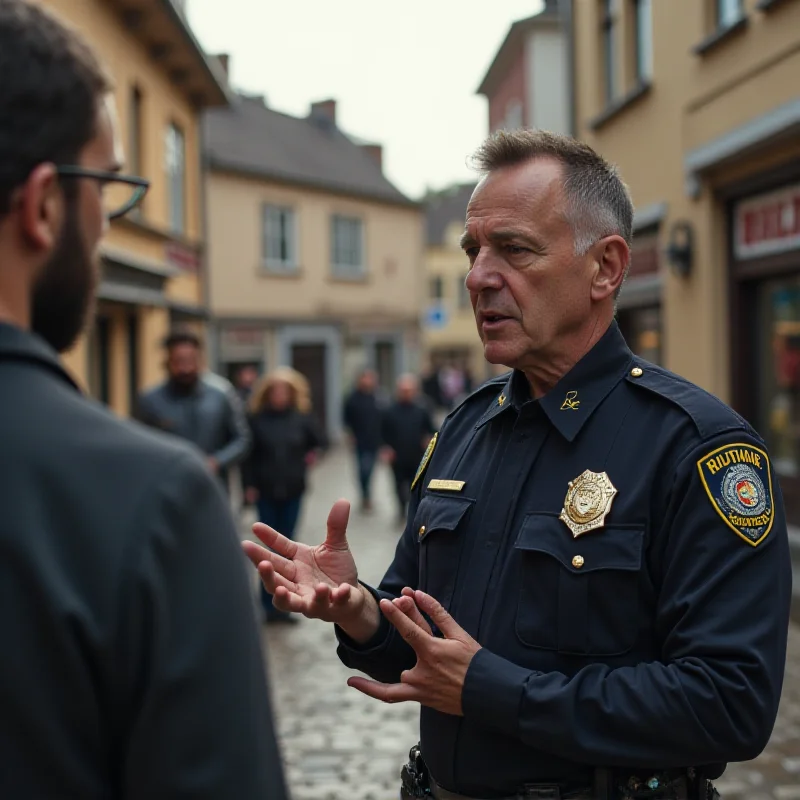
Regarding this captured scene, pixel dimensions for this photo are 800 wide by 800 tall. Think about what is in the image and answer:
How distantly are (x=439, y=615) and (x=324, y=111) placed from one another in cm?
3446

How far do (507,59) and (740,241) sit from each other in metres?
14.7

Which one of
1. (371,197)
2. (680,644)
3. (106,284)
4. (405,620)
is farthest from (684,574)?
(371,197)

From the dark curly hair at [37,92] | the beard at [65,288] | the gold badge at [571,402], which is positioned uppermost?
the dark curly hair at [37,92]

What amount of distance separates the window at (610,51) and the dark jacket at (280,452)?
582 cm

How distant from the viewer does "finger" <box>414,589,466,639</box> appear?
1.93 m

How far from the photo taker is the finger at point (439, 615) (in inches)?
76.0

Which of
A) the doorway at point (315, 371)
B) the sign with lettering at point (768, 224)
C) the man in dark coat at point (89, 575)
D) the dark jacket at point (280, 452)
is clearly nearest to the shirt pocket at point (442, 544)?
the man in dark coat at point (89, 575)

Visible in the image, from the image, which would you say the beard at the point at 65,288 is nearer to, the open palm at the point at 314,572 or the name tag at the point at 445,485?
the open palm at the point at 314,572

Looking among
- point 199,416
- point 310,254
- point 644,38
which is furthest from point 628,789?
point 310,254

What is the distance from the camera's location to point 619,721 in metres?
1.88

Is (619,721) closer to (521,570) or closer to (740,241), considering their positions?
(521,570)

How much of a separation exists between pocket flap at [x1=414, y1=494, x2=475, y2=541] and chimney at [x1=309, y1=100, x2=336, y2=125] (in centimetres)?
3359

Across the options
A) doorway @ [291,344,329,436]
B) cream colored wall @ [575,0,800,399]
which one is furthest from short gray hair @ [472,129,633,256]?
doorway @ [291,344,329,436]

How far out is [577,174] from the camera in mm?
2285
